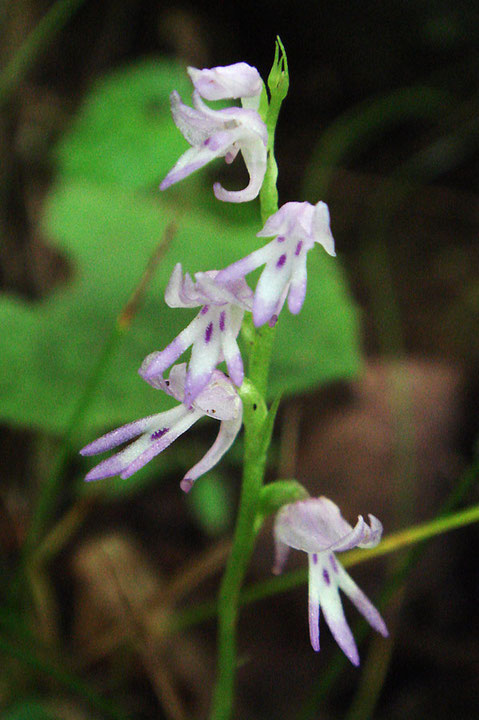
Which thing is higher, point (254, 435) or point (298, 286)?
point (298, 286)

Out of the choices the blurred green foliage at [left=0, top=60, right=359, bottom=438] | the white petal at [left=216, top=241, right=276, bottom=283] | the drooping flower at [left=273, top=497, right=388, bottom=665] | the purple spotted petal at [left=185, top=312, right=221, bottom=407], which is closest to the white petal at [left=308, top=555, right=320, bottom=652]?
the drooping flower at [left=273, top=497, right=388, bottom=665]

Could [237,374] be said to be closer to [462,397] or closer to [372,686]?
[372,686]

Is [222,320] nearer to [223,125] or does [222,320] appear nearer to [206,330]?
[206,330]

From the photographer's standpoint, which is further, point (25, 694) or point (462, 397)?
point (462, 397)

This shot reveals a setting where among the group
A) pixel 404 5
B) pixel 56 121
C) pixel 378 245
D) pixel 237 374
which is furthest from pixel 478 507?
pixel 56 121

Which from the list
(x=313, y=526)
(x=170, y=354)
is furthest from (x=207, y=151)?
(x=313, y=526)

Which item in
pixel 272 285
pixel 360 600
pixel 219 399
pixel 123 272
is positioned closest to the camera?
pixel 272 285
